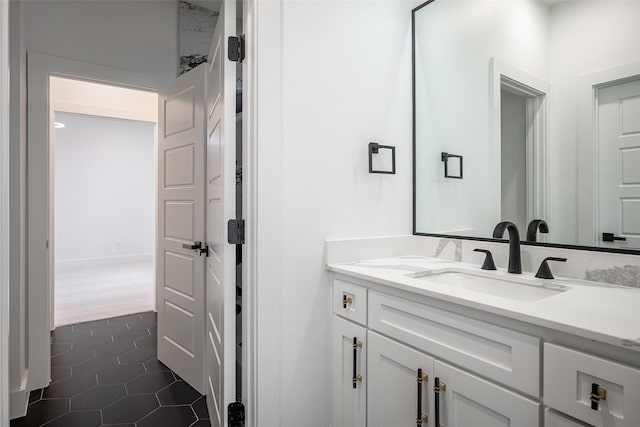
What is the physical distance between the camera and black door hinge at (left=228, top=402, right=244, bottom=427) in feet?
4.50

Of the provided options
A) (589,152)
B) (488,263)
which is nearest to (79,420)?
(488,263)

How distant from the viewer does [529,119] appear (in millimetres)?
1457

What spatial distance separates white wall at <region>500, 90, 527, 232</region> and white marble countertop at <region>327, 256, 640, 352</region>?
0.26m

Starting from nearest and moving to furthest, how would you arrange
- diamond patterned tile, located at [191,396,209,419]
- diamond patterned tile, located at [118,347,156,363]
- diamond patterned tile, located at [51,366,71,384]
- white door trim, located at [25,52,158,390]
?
diamond patterned tile, located at [191,396,209,419] → white door trim, located at [25,52,158,390] → diamond patterned tile, located at [51,366,71,384] → diamond patterned tile, located at [118,347,156,363]

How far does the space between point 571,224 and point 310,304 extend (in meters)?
1.03

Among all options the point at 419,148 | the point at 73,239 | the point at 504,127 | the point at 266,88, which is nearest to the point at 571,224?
the point at 504,127

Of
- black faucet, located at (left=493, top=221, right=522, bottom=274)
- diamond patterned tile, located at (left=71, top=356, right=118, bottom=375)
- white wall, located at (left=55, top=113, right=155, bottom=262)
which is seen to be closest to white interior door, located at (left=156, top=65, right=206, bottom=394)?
diamond patterned tile, located at (left=71, top=356, right=118, bottom=375)

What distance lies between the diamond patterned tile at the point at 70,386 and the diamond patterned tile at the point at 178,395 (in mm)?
491

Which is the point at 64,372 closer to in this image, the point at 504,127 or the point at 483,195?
the point at 483,195

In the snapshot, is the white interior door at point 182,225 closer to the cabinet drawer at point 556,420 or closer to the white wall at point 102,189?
the cabinet drawer at point 556,420

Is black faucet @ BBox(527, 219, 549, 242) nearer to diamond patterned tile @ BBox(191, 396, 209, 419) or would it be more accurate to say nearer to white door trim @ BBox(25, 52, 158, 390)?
diamond patterned tile @ BBox(191, 396, 209, 419)

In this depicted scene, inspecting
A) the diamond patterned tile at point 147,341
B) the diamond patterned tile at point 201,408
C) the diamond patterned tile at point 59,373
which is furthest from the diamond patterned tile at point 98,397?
the diamond patterned tile at point 147,341

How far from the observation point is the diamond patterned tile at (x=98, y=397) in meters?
2.01

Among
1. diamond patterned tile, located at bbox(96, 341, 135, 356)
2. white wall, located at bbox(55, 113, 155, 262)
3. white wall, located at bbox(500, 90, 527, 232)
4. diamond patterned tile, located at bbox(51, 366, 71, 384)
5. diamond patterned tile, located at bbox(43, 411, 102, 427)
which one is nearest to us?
white wall, located at bbox(500, 90, 527, 232)
